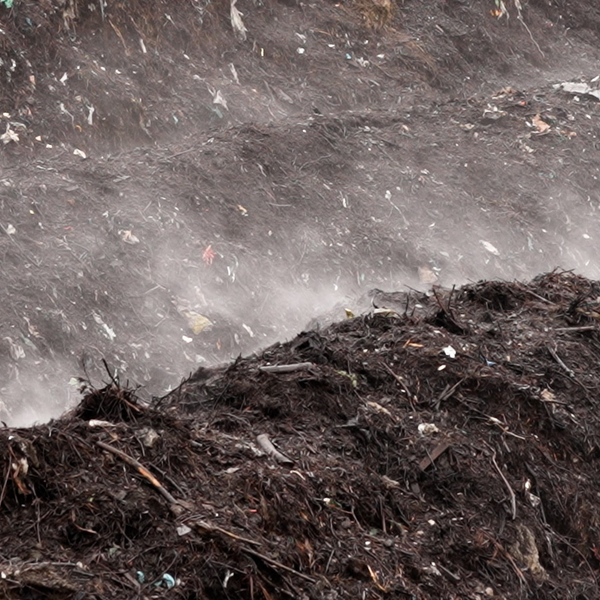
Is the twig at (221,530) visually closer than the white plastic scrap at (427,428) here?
Yes

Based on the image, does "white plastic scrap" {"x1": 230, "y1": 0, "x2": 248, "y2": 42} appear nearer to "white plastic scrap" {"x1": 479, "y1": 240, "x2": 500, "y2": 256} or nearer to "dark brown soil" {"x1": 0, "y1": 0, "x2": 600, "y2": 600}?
"dark brown soil" {"x1": 0, "y1": 0, "x2": 600, "y2": 600}

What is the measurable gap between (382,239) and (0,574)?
21.0 feet

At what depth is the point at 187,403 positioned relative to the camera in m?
5.07

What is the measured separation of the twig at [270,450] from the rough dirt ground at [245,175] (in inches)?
99.3

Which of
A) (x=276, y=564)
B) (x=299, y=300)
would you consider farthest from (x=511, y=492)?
(x=299, y=300)

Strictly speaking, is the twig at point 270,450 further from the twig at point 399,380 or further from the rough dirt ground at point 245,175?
the rough dirt ground at point 245,175

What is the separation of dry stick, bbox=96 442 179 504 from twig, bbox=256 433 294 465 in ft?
2.35

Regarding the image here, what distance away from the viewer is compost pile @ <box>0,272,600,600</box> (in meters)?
3.49

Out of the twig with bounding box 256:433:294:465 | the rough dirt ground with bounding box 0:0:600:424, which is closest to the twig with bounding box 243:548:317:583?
the twig with bounding box 256:433:294:465

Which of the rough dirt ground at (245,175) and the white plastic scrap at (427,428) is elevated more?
the white plastic scrap at (427,428)

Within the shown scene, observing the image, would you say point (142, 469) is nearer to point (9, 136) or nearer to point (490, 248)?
point (9, 136)

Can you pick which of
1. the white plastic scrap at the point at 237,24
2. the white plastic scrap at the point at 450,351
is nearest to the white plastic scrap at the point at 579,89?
the white plastic scrap at the point at 237,24

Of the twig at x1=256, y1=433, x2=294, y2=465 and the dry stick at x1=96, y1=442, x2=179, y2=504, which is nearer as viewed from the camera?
the dry stick at x1=96, y1=442, x2=179, y2=504

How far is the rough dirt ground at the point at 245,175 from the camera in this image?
24.3 feet
